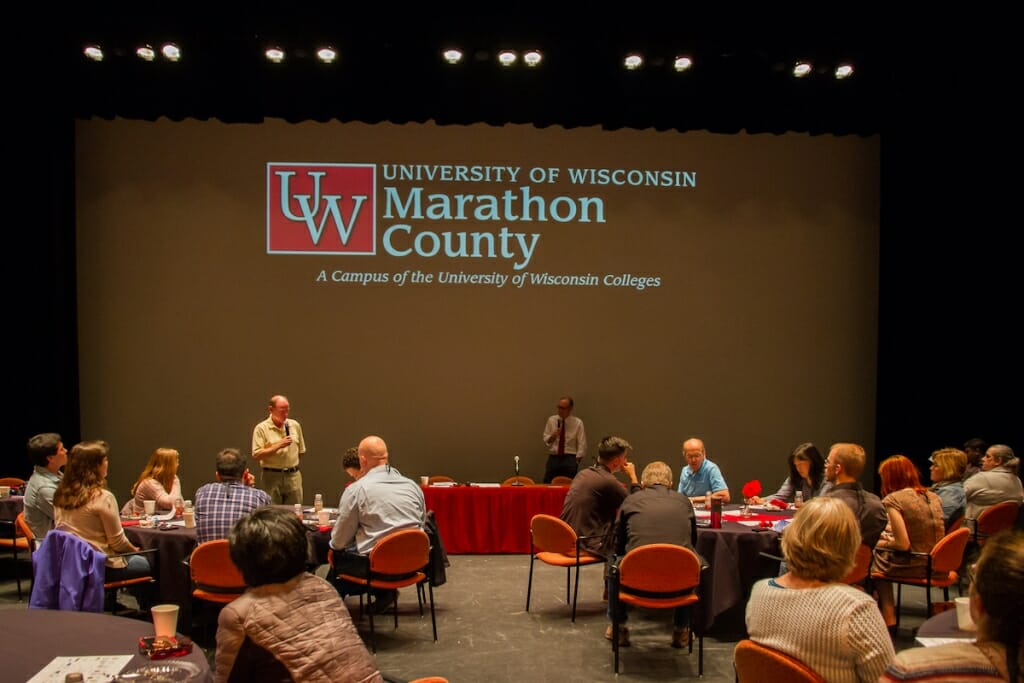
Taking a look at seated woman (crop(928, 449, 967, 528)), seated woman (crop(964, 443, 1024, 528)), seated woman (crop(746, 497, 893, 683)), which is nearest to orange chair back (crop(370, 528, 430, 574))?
seated woman (crop(746, 497, 893, 683))

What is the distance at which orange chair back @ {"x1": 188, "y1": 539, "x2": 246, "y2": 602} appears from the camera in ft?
13.9

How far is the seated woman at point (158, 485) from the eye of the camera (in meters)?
5.33

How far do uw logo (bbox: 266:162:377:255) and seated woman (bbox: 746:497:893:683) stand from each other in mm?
6918

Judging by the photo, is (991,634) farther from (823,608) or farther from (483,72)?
(483,72)

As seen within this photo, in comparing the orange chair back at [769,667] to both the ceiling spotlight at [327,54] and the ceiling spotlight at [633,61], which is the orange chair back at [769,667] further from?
the ceiling spotlight at [327,54]

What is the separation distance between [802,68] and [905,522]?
13.9 feet

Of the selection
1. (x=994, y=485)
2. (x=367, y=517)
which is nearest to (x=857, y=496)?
(x=994, y=485)

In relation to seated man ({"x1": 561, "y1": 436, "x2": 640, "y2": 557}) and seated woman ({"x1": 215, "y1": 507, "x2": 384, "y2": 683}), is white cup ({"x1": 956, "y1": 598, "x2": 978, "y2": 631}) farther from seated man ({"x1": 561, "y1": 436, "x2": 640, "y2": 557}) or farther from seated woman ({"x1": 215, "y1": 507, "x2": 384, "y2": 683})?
seated man ({"x1": 561, "y1": 436, "x2": 640, "y2": 557})

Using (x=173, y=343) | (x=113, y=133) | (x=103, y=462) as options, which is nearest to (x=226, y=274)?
(x=173, y=343)

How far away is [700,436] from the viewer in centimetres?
891

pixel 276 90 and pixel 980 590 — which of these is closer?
pixel 980 590

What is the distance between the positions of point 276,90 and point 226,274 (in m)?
2.05

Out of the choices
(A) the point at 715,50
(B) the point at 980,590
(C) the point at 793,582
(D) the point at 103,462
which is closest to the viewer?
(B) the point at 980,590

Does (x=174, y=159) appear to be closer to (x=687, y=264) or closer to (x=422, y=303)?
(x=422, y=303)
